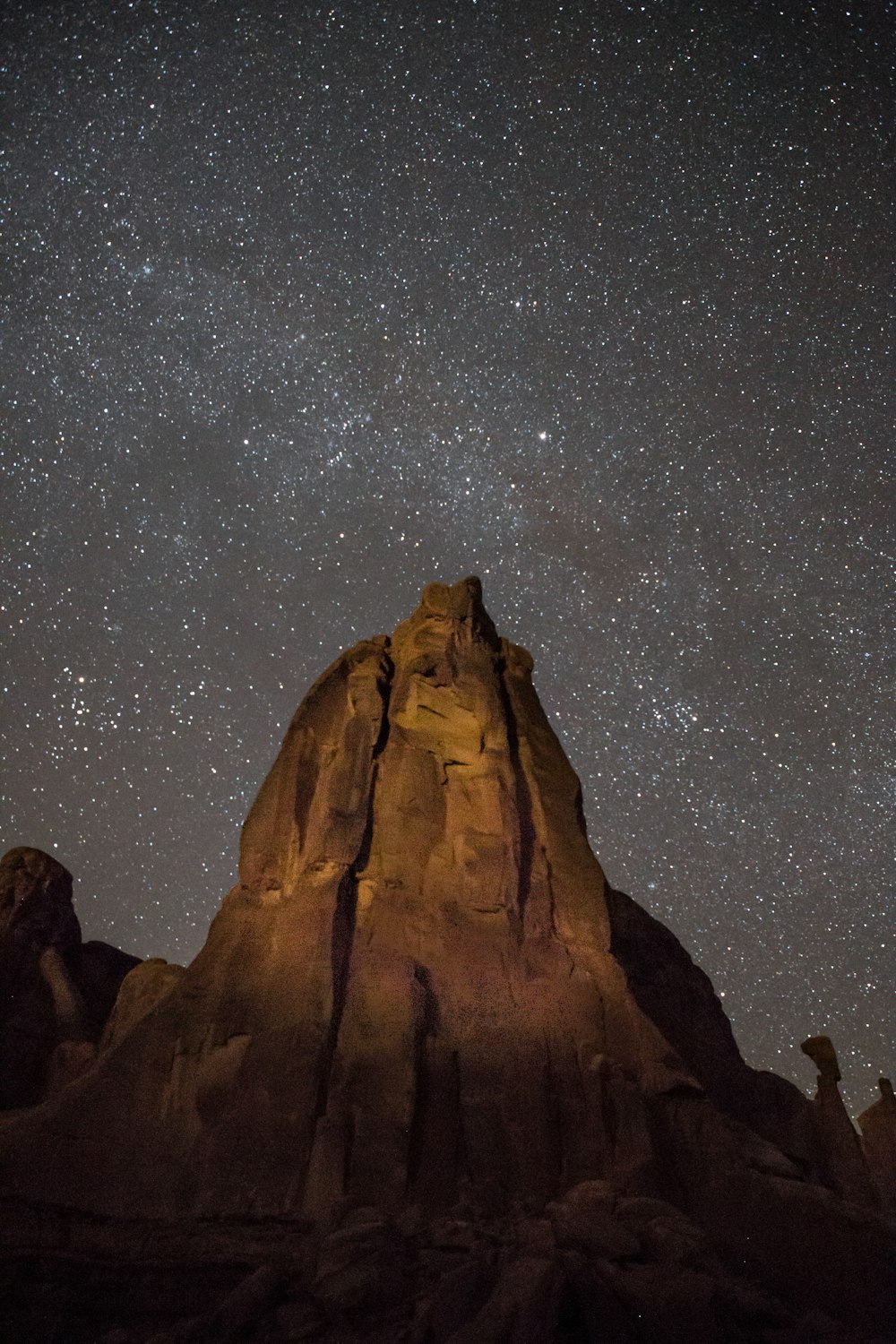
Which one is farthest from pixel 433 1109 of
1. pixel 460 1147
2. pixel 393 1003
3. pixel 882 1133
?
pixel 882 1133

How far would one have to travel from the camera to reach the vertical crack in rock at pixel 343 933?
73.2 ft

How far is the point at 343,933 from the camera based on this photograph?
25094 millimetres

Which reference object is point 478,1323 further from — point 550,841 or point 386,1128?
point 550,841

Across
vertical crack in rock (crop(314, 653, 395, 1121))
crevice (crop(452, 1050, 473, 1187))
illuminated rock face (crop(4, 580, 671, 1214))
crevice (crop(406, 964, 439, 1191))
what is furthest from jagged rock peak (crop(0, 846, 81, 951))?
crevice (crop(452, 1050, 473, 1187))

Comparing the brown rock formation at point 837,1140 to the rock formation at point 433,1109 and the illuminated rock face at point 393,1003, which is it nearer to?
the rock formation at point 433,1109

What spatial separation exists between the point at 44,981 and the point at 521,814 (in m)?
19.2

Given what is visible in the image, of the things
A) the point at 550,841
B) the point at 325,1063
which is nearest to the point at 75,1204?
the point at 325,1063

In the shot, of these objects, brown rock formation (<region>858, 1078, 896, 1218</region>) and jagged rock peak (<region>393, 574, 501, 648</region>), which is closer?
brown rock formation (<region>858, 1078, 896, 1218</region>)

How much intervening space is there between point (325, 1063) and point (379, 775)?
356 inches

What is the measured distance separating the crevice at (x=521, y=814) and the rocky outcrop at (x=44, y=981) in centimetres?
1354

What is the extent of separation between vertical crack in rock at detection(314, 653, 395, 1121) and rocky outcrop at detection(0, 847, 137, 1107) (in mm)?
9358

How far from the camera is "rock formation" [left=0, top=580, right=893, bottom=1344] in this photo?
1703 centimetres

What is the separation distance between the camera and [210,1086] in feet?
72.1

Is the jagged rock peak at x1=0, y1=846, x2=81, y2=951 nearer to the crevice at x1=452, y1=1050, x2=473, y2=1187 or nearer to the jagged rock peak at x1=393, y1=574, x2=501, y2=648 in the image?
the jagged rock peak at x1=393, y1=574, x2=501, y2=648
